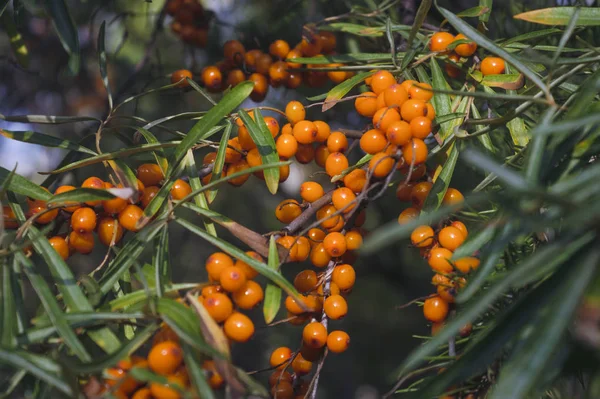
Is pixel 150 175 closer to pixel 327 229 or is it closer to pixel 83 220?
pixel 83 220

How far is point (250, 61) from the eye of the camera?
1.16m

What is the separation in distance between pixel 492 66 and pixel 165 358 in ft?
2.14

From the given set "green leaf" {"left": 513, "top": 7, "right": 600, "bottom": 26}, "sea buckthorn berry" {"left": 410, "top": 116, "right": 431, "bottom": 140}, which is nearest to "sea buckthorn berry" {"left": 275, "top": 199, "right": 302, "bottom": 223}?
"sea buckthorn berry" {"left": 410, "top": 116, "right": 431, "bottom": 140}

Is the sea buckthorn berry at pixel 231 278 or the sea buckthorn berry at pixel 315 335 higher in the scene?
the sea buckthorn berry at pixel 231 278

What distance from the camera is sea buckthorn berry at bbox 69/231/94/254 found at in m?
0.73

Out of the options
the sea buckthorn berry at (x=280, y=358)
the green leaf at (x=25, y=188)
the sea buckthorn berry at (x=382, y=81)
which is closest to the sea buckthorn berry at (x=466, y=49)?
the sea buckthorn berry at (x=382, y=81)

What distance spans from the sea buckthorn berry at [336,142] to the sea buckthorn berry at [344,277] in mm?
180

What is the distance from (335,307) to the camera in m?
0.74

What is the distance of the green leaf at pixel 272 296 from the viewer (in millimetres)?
638

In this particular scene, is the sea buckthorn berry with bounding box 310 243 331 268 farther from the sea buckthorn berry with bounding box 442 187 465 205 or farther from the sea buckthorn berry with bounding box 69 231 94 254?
the sea buckthorn berry with bounding box 69 231 94 254

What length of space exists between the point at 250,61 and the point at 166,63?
30.8 inches

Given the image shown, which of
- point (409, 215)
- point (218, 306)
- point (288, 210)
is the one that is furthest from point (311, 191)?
point (218, 306)

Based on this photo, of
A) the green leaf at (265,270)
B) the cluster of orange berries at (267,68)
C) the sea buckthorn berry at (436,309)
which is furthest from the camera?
the cluster of orange berries at (267,68)

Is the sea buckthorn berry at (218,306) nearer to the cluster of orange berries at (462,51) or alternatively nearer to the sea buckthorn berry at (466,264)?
the sea buckthorn berry at (466,264)
